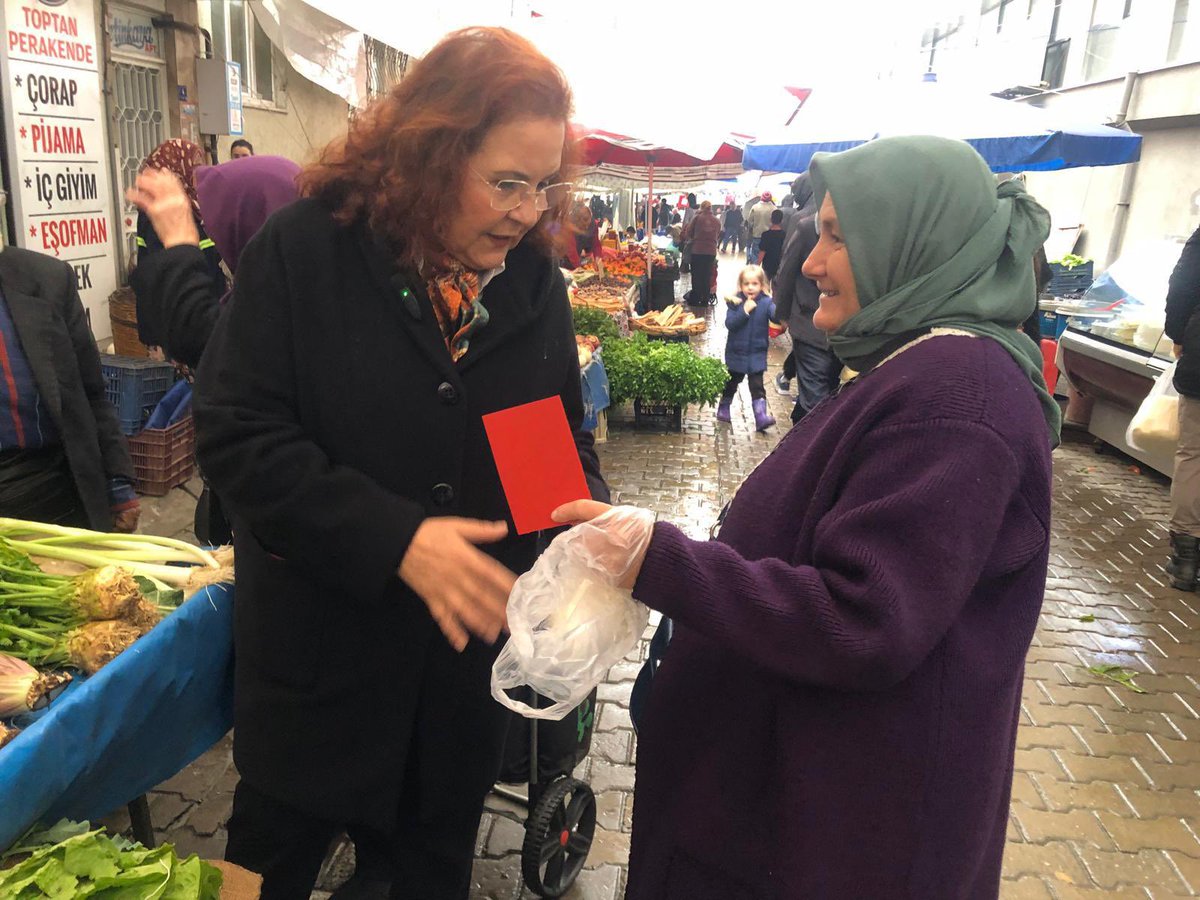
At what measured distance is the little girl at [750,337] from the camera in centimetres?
833

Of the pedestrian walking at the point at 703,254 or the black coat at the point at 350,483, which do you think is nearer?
the black coat at the point at 350,483

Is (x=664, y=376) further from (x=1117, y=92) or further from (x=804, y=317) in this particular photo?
(x=1117, y=92)

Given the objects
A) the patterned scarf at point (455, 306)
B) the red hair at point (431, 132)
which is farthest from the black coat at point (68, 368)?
the patterned scarf at point (455, 306)

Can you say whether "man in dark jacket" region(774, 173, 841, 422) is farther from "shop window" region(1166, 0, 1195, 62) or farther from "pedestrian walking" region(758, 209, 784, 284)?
"shop window" region(1166, 0, 1195, 62)

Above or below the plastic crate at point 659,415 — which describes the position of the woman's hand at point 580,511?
above

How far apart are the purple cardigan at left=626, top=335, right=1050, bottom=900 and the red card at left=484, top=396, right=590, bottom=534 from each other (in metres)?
0.28

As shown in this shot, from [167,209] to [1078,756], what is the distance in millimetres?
3968

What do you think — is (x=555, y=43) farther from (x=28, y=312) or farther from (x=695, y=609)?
(x=695, y=609)

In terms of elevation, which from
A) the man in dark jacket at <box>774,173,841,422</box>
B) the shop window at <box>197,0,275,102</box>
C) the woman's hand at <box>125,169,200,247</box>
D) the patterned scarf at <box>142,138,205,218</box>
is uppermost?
the shop window at <box>197,0,275,102</box>

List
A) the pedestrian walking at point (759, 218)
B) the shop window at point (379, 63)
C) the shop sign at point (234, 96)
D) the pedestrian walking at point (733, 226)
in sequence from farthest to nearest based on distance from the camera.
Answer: the pedestrian walking at point (733, 226) → the pedestrian walking at point (759, 218) → the shop window at point (379, 63) → the shop sign at point (234, 96)

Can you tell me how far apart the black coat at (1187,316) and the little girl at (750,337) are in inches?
149

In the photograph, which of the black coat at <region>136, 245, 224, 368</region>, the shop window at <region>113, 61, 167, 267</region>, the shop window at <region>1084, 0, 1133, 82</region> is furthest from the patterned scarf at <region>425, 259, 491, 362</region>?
the shop window at <region>1084, 0, 1133, 82</region>

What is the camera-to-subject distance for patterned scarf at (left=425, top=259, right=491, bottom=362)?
168 cm

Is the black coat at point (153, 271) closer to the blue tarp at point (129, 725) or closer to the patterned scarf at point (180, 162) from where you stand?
the patterned scarf at point (180, 162)
